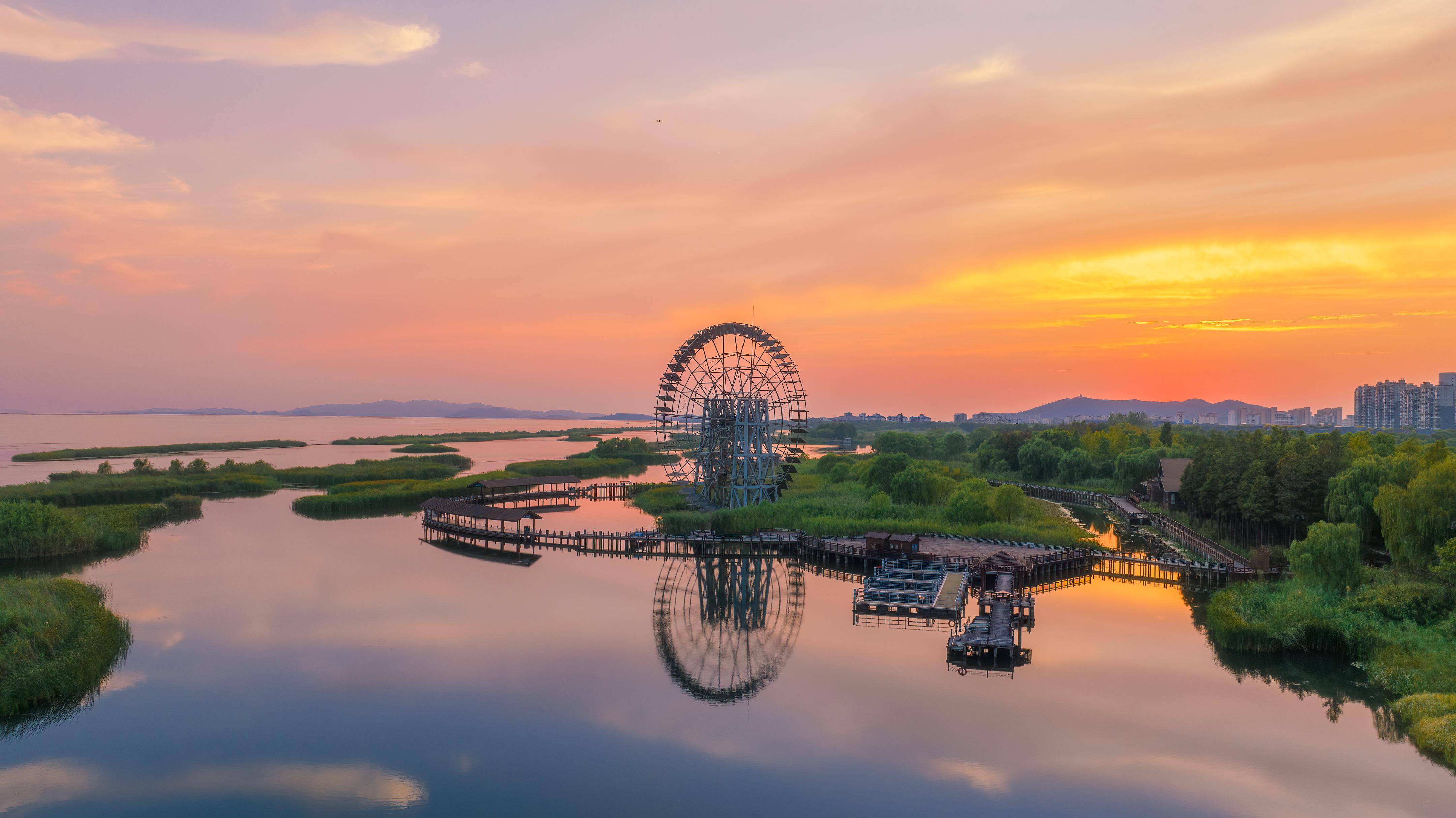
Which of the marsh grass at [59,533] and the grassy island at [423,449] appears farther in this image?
the grassy island at [423,449]

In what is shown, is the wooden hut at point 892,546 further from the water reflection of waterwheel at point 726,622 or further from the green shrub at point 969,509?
the green shrub at point 969,509

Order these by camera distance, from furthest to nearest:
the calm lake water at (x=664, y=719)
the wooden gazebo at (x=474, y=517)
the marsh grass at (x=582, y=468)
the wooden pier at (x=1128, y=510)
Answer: the marsh grass at (x=582, y=468)
the wooden pier at (x=1128, y=510)
the wooden gazebo at (x=474, y=517)
the calm lake water at (x=664, y=719)

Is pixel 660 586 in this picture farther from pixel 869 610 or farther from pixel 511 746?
pixel 511 746

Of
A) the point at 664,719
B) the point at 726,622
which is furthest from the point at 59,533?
the point at 664,719

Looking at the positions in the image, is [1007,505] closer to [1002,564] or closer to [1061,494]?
[1002,564]

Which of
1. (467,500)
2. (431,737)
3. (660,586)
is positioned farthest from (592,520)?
(431,737)

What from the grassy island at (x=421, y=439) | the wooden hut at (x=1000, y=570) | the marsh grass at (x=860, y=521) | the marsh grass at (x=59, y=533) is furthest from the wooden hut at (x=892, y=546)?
the grassy island at (x=421, y=439)

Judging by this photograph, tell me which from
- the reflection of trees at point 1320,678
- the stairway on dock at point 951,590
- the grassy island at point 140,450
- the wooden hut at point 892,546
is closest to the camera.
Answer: the reflection of trees at point 1320,678
